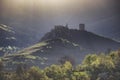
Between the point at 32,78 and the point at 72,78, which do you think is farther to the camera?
the point at 72,78

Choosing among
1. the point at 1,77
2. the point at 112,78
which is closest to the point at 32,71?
the point at 1,77

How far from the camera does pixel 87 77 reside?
19850 cm

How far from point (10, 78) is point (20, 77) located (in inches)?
214

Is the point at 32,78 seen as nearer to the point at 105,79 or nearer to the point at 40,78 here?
the point at 40,78

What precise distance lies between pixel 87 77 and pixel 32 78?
32.5m

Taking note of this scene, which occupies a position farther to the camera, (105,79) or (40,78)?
(105,79)

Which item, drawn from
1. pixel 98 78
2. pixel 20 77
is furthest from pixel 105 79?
pixel 20 77

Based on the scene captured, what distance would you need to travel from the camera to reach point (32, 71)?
19250 centimetres

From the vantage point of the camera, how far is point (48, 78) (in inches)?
7672

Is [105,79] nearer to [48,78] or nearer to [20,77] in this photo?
[48,78]

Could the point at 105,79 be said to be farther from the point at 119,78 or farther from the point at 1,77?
the point at 1,77

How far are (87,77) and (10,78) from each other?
143ft

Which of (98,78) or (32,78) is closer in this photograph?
(32,78)

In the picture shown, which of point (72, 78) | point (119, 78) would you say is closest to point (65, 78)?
point (72, 78)
